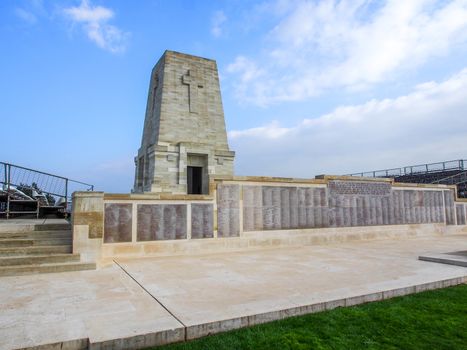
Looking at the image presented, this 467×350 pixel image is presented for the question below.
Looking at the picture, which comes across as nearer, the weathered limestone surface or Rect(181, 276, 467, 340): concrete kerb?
Rect(181, 276, 467, 340): concrete kerb

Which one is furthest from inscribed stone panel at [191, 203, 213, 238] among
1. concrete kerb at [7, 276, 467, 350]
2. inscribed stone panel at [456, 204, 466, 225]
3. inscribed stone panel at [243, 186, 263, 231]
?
inscribed stone panel at [456, 204, 466, 225]

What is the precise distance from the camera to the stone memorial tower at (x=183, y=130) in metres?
13.4

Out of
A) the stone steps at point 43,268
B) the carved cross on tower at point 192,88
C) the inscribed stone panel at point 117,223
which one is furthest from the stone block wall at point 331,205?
the carved cross on tower at point 192,88

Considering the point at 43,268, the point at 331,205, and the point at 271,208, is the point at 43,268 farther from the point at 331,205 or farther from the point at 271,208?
the point at 331,205

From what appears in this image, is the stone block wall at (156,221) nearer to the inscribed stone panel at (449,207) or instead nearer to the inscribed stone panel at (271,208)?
the inscribed stone panel at (271,208)

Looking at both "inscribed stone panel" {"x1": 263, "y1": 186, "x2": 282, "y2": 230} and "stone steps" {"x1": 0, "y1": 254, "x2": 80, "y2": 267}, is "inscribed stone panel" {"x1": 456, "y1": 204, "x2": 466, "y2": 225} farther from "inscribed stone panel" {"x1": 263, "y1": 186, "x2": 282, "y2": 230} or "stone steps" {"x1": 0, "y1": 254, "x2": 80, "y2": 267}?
"stone steps" {"x1": 0, "y1": 254, "x2": 80, "y2": 267}

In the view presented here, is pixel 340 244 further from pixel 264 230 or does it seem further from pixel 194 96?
pixel 194 96

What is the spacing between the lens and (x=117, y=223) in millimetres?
7570

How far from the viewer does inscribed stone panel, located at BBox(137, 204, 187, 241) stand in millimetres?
7836

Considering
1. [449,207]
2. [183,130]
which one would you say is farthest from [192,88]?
[449,207]

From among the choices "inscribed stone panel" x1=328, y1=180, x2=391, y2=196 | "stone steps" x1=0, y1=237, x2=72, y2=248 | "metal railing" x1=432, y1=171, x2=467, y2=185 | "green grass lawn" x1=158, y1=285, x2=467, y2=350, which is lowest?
"green grass lawn" x1=158, y1=285, x2=467, y2=350

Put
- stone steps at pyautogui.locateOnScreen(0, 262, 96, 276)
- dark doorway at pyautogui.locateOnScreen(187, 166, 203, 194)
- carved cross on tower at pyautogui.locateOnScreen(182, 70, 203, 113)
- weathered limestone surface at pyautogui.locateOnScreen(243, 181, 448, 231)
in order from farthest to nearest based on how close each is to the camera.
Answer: dark doorway at pyautogui.locateOnScreen(187, 166, 203, 194) → carved cross on tower at pyautogui.locateOnScreen(182, 70, 203, 113) → weathered limestone surface at pyautogui.locateOnScreen(243, 181, 448, 231) → stone steps at pyautogui.locateOnScreen(0, 262, 96, 276)

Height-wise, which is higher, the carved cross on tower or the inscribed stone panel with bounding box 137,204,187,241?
the carved cross on tower

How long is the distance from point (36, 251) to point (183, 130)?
842 centimetres
